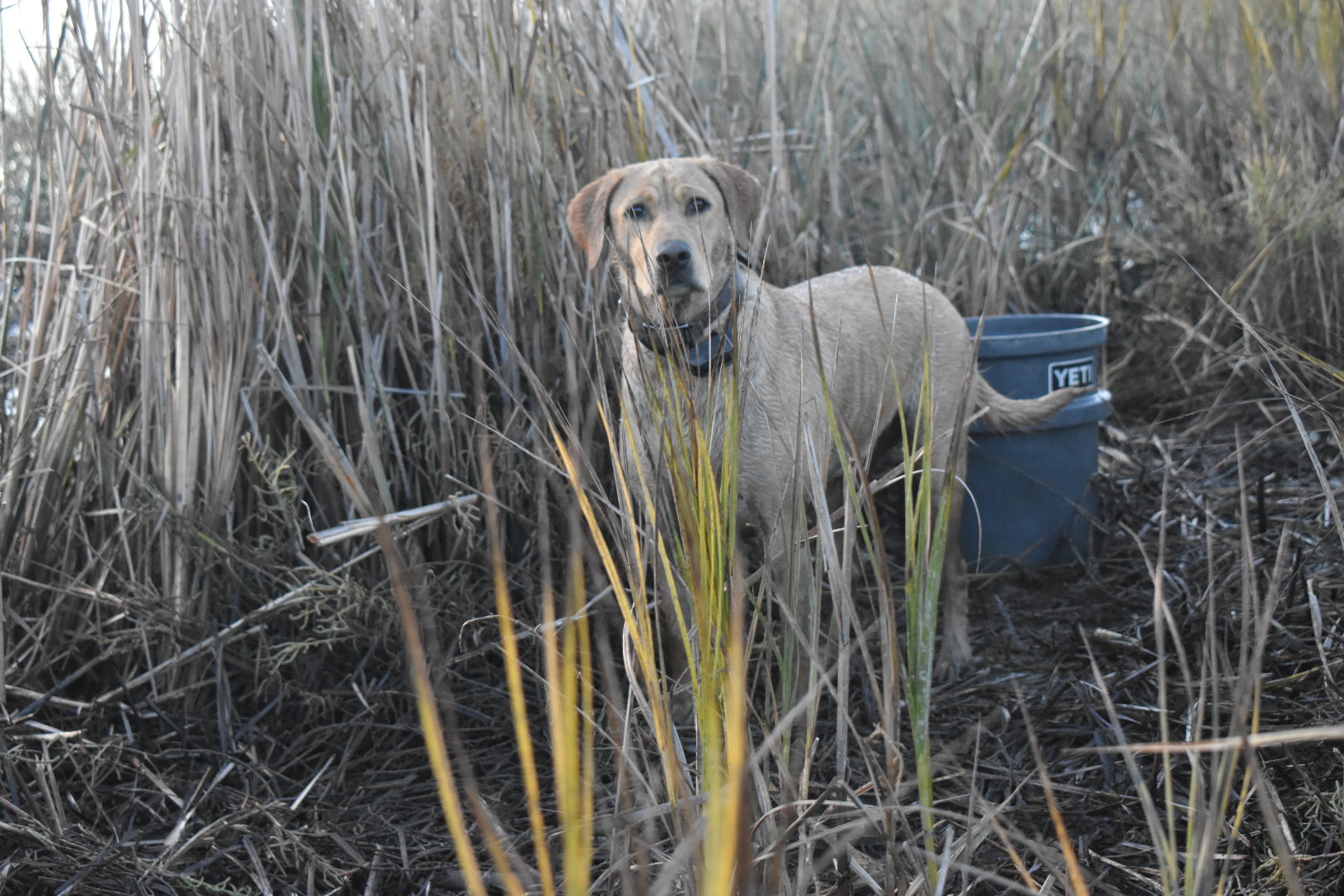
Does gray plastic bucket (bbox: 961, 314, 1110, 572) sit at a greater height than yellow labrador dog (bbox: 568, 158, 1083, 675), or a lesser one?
lesser

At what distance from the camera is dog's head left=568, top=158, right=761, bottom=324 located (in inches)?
97.2

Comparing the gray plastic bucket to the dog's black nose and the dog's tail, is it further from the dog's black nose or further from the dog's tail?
the dog's black nose

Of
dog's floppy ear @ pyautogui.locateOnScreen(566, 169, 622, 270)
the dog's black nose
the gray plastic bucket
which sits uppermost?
dog's floppy ear @ pyautogui.locateOnScreen(566, 169, 622, 270)

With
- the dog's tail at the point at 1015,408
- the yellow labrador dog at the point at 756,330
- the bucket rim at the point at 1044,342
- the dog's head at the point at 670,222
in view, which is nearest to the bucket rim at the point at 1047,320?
the bucket rim at the point at 1044,342

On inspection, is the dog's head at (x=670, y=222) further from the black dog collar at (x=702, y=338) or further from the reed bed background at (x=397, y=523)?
the reed bed background at (x=397, y=523)

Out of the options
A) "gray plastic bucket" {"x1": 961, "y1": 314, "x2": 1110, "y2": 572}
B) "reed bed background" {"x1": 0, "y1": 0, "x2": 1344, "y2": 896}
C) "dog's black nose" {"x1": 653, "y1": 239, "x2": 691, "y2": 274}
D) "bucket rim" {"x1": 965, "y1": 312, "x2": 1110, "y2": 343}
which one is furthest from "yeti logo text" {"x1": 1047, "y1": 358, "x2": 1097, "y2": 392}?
"dog's black nose" {"x1": 653, "y1": 239, "x2": 691, "y2": 274}

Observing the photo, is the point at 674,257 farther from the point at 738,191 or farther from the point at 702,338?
the point at 738,191

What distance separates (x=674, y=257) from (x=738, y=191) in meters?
0.37

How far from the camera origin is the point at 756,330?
8.12ft

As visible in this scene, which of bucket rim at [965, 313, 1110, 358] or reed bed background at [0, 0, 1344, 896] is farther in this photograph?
bucket rim at [965, 313, 1110, 358]

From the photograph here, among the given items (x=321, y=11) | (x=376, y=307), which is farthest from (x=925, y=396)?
(x=321, y=11)

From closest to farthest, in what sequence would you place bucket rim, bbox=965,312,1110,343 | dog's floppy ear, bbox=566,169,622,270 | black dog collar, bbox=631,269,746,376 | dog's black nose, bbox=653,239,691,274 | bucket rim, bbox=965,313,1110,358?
black dog collar, bbox=631,269,746,376 < dog's black nose, bbox=653,239,691,274 < dog's floppy ear, bbox=566,169,622,270 < bucket rim, bbox=965,313,1110,358 < bucket rim, bbox=965,312,1110,343

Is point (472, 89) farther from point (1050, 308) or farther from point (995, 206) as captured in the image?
point (1050, 308)

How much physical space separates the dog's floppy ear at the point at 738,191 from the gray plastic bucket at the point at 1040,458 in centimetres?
85
